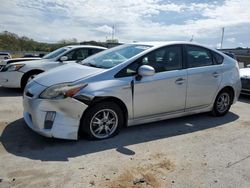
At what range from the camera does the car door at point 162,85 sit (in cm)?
473

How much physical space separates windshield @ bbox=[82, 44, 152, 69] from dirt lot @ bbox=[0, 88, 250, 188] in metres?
1.22

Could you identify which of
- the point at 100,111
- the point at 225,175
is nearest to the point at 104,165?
the point at 100,111

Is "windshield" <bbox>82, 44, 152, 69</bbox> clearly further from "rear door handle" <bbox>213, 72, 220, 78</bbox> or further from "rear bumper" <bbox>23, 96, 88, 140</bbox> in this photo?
"rear door handle" <bbox>213, 72, 220, 78</bbox>

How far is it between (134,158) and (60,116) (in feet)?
3.96

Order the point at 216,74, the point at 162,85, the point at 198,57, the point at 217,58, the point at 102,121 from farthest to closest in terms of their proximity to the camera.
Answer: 1. the point at 217,58
2. the point at 216,74
3. the point at 198,57
4. the point at 162,85
5. the point at 102,121

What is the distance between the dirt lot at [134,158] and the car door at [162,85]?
420 millimetres

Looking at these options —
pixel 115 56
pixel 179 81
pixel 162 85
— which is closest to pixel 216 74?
pixel 179 81

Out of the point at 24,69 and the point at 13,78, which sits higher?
the point at 24,69

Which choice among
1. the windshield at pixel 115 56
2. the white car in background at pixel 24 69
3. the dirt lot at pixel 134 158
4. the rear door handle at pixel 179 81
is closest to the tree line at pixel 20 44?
the white car in background at pixel 24 69

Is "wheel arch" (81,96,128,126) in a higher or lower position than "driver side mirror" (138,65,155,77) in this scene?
lower

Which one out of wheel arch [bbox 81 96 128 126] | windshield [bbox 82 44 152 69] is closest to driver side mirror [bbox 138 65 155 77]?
windshield [bbox 82 44 152 69]

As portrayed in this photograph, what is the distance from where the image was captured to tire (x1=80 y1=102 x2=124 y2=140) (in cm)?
429

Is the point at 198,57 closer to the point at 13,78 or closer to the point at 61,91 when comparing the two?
the point at 61,91

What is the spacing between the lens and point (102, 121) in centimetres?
446
